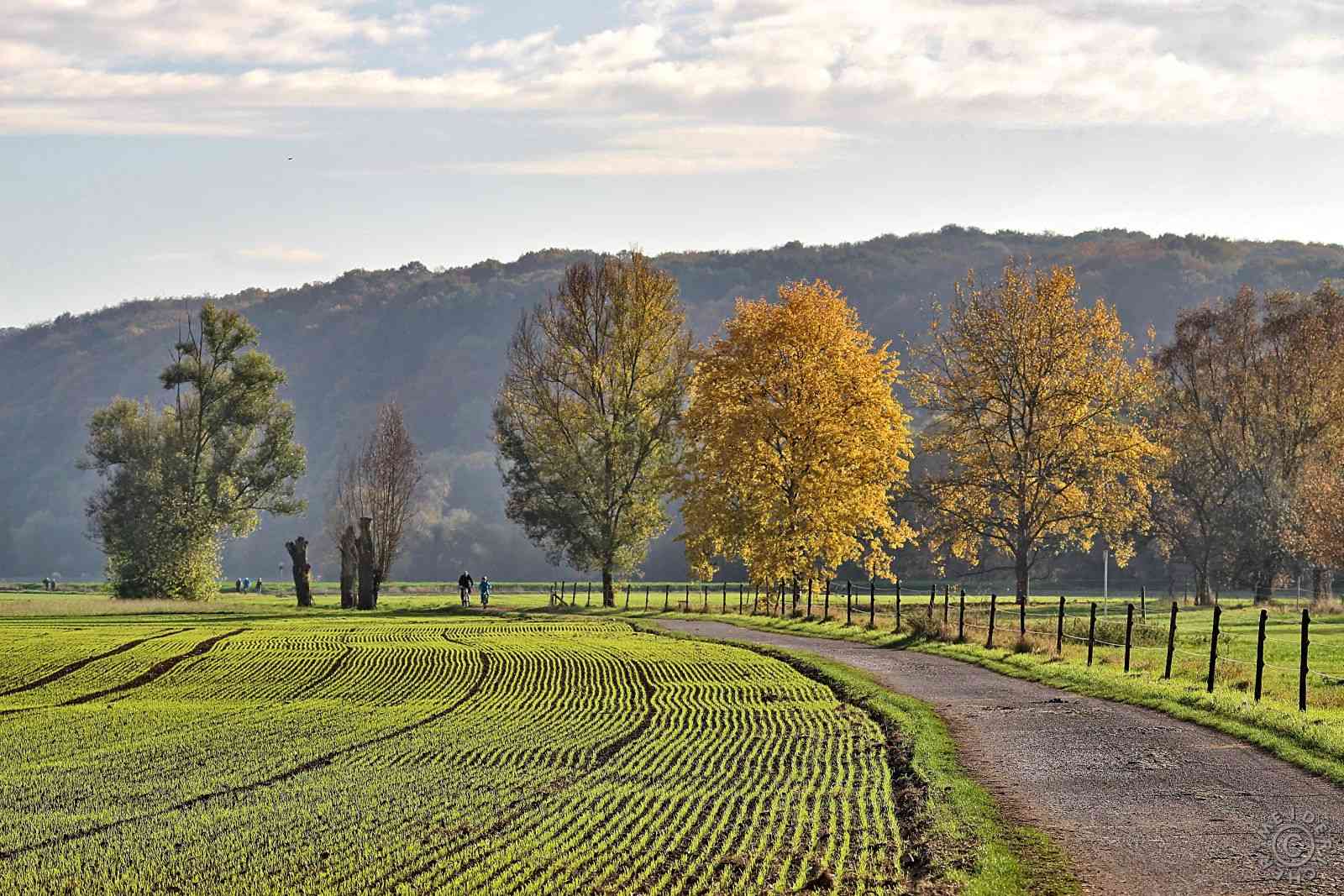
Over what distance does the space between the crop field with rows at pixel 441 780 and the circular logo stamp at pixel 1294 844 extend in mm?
2940

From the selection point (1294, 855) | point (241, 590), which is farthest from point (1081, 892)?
point (241, 590)

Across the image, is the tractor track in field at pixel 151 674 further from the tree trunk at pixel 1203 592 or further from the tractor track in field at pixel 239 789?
the tree trunk at pixel 1203 592

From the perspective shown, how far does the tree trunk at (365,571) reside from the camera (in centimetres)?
6794

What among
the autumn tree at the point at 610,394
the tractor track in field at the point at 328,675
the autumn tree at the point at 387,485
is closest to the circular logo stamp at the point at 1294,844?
the tractor track in field at the point at 328,675

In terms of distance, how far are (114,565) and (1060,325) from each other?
45921mm

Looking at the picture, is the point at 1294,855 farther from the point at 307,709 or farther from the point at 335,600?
the point at 335,600

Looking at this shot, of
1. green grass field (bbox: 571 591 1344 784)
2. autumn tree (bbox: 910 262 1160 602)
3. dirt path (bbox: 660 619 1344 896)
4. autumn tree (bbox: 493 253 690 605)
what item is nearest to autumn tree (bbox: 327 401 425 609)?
autumn tree (bbox: 493 253 690 605)

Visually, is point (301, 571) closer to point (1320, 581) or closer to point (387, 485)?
point (387, 485)

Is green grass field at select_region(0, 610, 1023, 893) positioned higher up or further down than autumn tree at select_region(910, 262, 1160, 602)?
further down

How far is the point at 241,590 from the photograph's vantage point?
102688mm

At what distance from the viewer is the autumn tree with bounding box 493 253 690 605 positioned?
68.4m

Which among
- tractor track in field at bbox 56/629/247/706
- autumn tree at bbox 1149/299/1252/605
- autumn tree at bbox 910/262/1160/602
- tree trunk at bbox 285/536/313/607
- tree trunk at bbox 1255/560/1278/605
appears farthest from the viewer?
autumn tree at bbox 1149/299/1252/605

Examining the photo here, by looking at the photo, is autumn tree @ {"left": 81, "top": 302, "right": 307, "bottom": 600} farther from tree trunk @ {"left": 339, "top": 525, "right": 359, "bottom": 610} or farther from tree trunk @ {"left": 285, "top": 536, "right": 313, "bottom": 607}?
tree trunk @ {"left": 339, "top": 525, "right": 359, "bottom": 610}

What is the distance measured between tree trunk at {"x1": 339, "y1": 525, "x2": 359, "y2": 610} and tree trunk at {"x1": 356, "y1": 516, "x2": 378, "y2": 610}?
596mm
